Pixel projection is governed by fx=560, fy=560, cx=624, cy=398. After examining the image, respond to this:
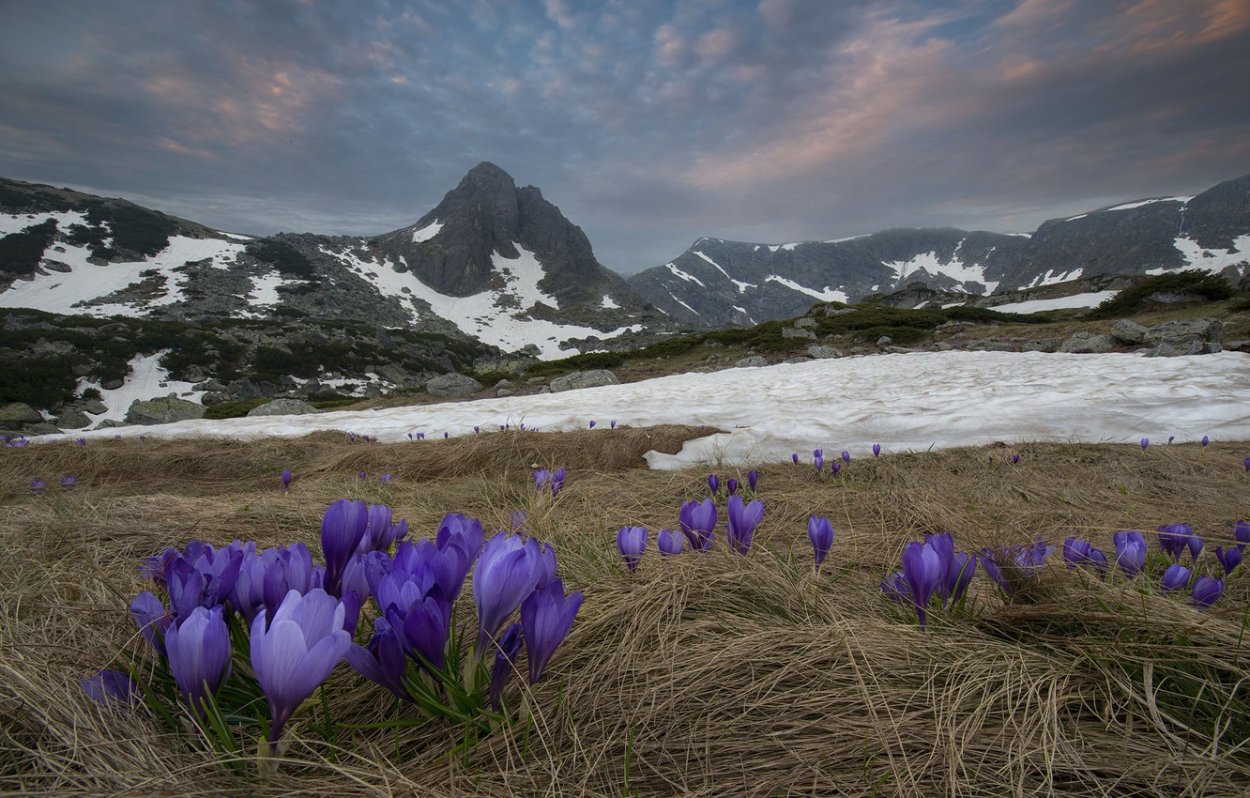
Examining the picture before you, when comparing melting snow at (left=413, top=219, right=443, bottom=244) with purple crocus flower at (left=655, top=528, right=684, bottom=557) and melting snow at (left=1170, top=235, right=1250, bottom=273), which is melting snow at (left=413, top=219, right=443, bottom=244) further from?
melting snow at (left=1170, top=235, right=1250, bottom=273)

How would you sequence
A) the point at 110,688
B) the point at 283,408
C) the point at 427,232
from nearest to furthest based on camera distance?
the point at 110,688
the point at 283,408
the point at 427,232

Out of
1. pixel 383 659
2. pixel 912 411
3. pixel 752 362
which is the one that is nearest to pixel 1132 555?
pixel 383 659

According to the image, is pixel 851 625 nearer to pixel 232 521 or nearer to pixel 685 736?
pixel 685 736

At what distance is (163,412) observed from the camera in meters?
27.5

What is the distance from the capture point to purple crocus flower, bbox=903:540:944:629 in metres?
1.41

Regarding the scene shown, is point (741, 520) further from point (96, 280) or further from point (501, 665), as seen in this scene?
point (96, 280)

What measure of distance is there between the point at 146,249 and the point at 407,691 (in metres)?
106

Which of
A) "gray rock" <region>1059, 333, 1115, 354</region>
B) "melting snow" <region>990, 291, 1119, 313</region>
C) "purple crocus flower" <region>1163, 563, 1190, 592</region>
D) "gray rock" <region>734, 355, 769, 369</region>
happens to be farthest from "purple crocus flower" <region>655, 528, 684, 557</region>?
"melting snow" <region>990, 291, 1119, 313</region>

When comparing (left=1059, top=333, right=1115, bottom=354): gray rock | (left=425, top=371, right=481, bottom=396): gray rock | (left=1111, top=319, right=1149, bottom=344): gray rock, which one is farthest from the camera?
(left=425, top=371, right=481, bottom=396): gray rock

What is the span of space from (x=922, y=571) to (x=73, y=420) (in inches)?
1728

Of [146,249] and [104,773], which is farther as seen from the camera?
[146,249]

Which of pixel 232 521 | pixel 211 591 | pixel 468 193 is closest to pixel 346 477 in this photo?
pixel 232 521

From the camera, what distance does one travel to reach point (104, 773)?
2.59ft

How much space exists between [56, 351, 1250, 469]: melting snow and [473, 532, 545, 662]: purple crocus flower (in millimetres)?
3942
